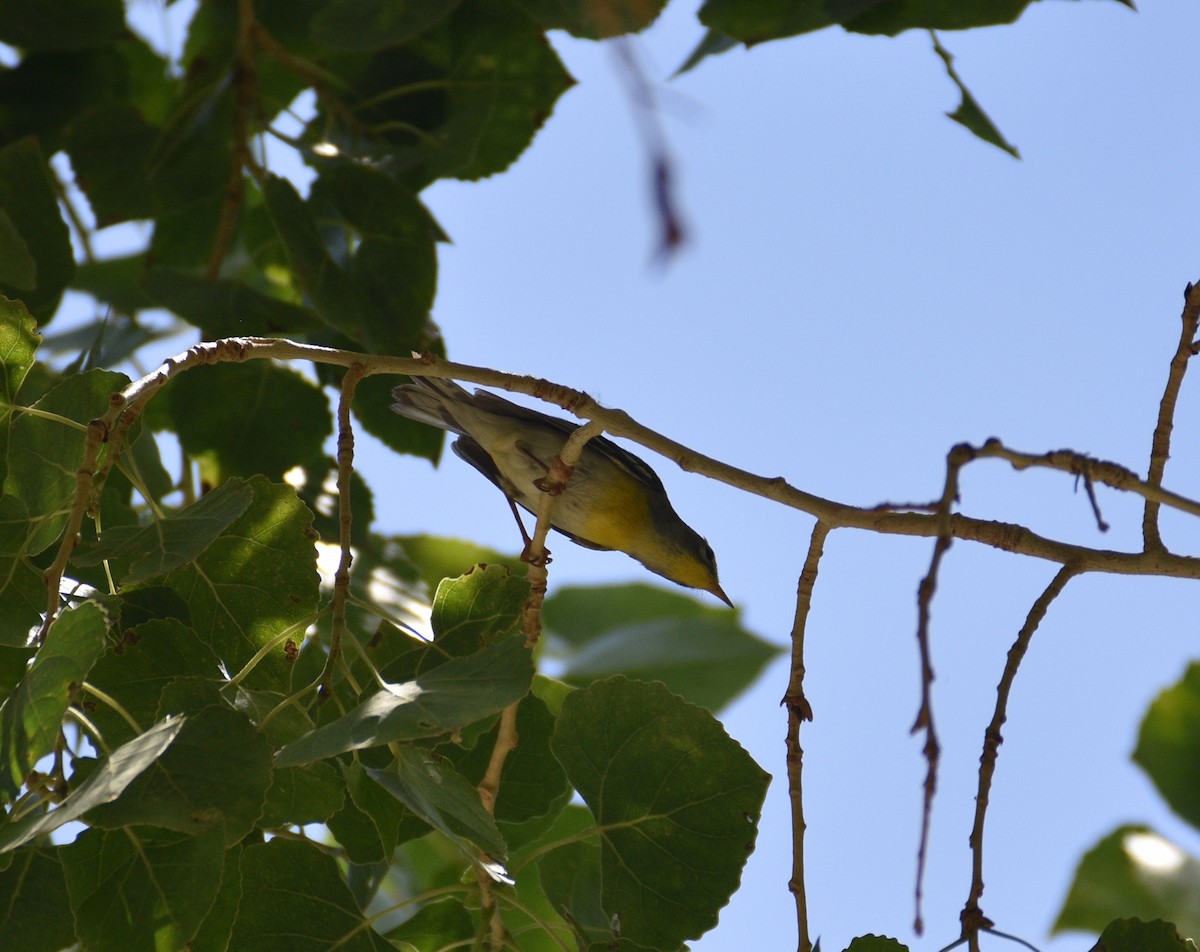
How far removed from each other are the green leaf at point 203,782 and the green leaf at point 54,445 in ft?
1.63

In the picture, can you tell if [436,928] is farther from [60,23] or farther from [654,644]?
[60,23]

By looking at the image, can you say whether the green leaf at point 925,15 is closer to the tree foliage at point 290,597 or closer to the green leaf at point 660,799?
the tree foliage at point 290,597

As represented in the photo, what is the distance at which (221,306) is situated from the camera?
119 inches

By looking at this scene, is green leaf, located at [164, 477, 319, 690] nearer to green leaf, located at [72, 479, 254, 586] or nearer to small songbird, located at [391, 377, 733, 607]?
green leaf, located at [72, 479, 254, 586]

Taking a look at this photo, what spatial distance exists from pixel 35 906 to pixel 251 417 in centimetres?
173

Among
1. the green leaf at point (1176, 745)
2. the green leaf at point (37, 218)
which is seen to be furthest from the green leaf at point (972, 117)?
the green leaf at point (37, 218)

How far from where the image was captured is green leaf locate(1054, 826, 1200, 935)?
6.93 feet

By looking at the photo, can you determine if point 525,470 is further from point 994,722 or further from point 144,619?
point 994,722

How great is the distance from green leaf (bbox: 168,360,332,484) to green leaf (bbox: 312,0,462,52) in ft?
3.02

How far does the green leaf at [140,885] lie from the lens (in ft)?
5.55

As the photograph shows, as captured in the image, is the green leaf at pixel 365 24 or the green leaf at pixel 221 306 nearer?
the green leaf at pixel 365 24

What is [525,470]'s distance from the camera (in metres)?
4.21

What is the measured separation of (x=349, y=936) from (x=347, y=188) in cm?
189

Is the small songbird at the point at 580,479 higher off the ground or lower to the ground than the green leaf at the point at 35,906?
higher
